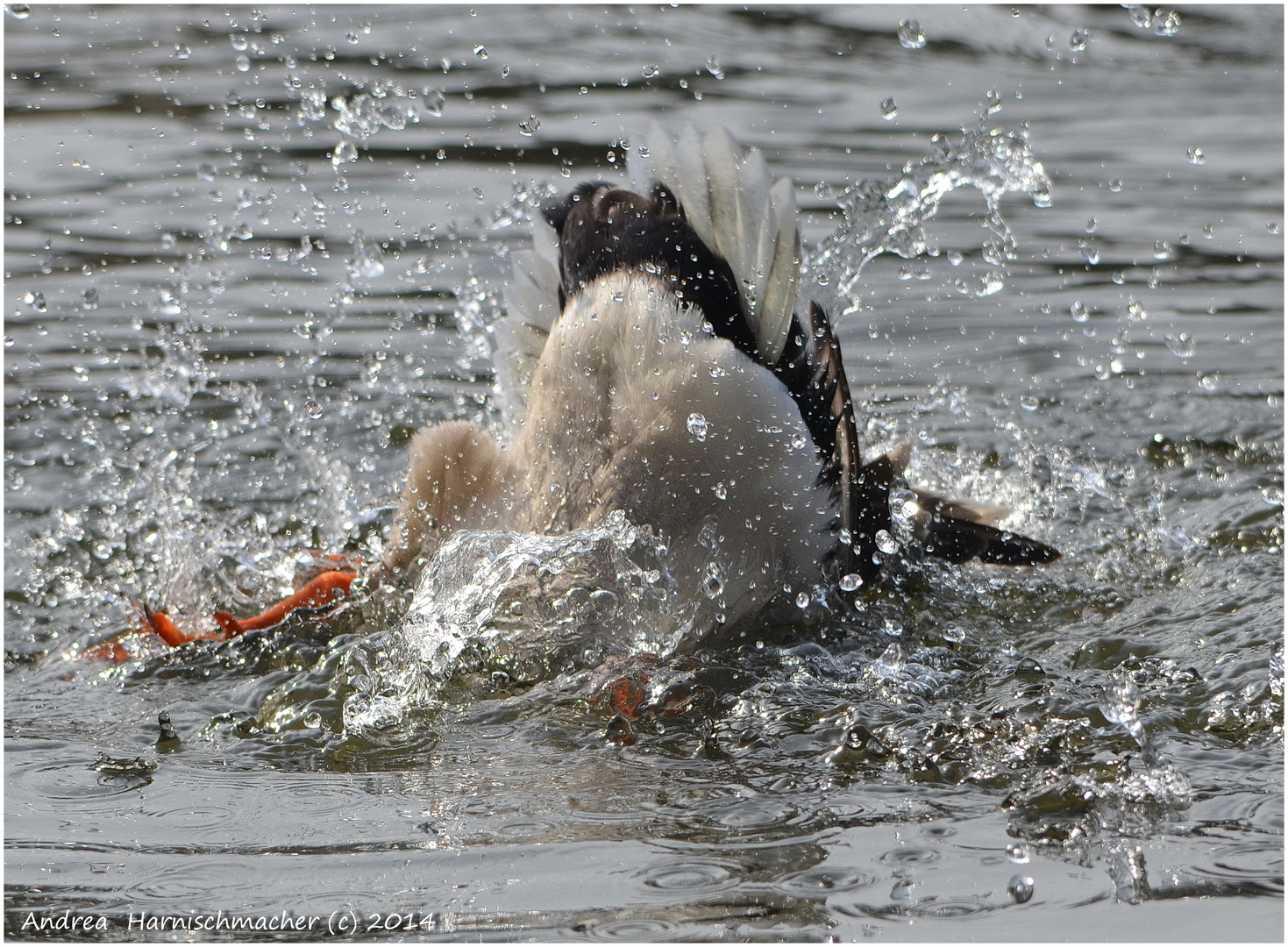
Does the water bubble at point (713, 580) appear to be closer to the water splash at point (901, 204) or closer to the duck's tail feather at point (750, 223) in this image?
the duck's tail feather at point (750, 223)

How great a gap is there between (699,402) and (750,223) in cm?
47

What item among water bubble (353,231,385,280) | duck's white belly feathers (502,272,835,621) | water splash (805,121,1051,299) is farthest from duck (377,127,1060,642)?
water bubble (353,231,385,280)

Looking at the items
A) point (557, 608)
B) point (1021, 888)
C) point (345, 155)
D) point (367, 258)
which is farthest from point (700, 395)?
point (345, 155)

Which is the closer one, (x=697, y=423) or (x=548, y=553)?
(x=697, y=423)

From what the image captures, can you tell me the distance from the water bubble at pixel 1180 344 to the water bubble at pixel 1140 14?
14.7ft

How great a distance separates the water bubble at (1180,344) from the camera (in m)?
6.11

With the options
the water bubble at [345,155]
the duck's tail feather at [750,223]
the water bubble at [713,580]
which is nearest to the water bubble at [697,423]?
the duck's tail feather at [750,223]

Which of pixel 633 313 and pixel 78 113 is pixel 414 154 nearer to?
pixel 78 113

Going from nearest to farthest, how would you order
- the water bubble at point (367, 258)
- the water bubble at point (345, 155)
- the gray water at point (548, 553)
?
1. the gray water at point (548, 553)
2. the water bubble at point (367, 258)
3. the water bubble at point (345, 155)

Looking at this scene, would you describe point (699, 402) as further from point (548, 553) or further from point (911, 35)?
point (911, 35)

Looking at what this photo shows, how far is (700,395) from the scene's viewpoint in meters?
3.27

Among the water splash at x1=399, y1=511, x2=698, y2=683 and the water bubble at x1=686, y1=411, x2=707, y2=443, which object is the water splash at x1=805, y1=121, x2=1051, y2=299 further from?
the water splash at x1=399, y1=511, x2=698, y2=683

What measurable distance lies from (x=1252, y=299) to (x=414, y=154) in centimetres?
442

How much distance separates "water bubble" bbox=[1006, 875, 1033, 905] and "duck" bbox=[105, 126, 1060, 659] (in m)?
1.27
